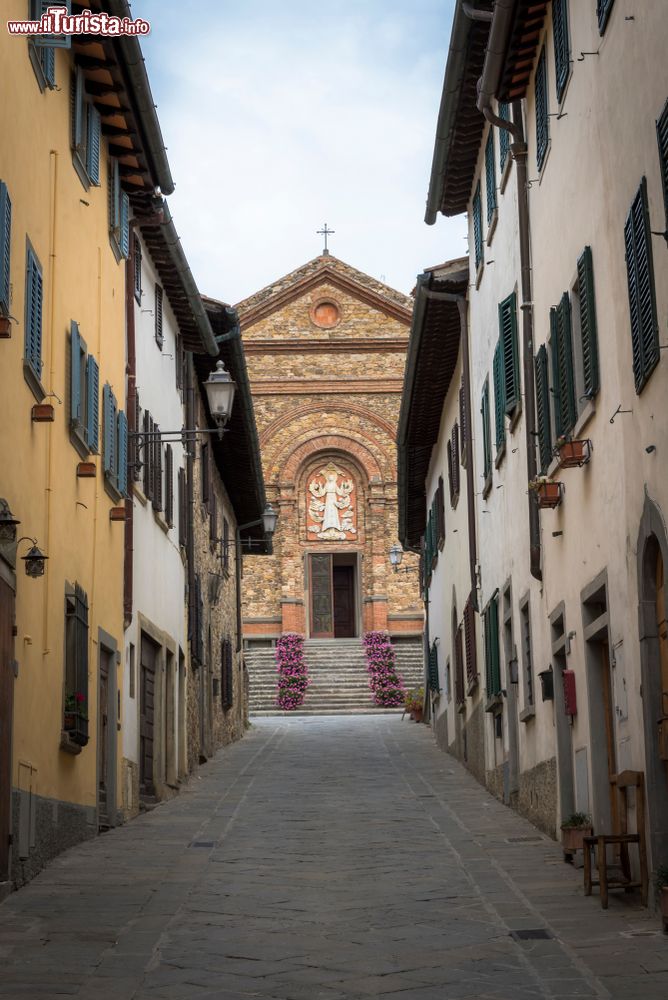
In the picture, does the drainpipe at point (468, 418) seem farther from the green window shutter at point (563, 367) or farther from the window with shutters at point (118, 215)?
the green window shutter at point (563, 367)

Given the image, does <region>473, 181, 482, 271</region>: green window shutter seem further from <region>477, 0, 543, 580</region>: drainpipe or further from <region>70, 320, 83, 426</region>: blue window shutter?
<region>70, 320, 83, 426</region>: blue window shutter

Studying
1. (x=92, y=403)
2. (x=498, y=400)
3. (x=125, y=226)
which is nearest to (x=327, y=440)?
(x=125, y=226)

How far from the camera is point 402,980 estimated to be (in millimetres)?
7520

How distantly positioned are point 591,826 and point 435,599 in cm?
1822

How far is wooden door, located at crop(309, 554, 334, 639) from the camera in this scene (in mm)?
45750

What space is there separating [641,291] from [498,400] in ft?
23.3

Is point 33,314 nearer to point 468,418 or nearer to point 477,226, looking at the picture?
point 477,226

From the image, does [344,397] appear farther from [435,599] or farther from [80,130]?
[80,130]

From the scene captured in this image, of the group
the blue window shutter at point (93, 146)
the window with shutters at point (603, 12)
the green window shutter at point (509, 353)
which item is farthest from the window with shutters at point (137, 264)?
the window with shutters at point (603, 12)

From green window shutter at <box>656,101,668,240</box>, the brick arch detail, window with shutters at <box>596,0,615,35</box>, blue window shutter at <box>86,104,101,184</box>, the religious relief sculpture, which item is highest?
the brick arch detail

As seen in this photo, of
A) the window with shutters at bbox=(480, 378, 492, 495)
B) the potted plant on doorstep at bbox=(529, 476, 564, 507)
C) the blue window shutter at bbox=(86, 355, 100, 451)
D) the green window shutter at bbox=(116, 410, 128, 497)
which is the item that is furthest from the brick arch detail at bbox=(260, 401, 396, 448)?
the potted plant on doorstep at bbox=(529, 476, 564, 507)

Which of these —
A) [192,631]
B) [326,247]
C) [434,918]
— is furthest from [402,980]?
[326,247]

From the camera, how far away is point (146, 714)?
1878 cm

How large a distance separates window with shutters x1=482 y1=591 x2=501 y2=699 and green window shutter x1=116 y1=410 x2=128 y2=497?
4.46m
